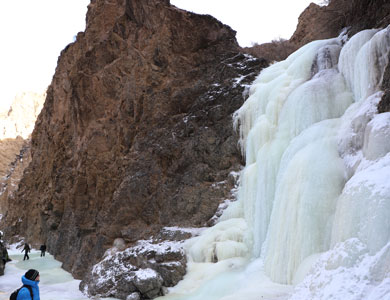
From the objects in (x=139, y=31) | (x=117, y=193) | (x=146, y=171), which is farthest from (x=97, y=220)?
(x=139, y=31)

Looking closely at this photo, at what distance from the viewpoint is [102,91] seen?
65.2ft

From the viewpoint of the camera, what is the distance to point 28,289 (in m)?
5.29

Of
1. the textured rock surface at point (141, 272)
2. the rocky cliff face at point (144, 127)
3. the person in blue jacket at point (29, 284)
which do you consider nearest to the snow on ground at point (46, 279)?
the rocky cliff face at point (144, 127)

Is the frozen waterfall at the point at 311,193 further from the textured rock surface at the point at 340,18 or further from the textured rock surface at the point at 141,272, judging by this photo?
the textured rock surface at the point at 340,18

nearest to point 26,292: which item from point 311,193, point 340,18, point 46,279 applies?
point 311,193

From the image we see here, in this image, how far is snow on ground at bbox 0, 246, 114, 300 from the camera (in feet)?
43.7

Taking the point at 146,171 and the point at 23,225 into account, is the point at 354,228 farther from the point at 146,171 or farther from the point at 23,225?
the point at 23,225

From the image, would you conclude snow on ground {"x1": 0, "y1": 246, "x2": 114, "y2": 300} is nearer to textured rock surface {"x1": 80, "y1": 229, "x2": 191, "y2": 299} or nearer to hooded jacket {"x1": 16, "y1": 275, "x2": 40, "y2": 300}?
textured rock surface {"x1": 80, "y1": 229, "x2": 191, "y2": 299}

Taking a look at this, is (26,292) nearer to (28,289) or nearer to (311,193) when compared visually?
(28,289)

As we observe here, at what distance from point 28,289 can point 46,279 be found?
12.5m

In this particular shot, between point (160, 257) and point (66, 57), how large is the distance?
60.9 feet

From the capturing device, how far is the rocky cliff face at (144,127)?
1585 cm

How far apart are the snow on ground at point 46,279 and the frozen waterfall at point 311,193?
476 cm

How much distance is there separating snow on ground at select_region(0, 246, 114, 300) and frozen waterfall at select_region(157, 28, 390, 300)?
476 centimetres
